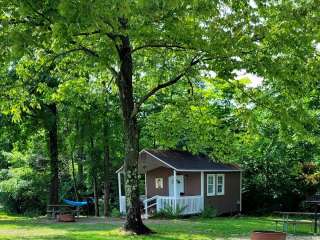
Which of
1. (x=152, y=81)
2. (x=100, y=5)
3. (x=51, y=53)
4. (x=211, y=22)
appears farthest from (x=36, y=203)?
(x=100, y=5)

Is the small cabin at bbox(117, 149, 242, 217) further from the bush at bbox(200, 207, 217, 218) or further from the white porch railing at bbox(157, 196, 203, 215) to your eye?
the bush at bbox(200, 207, 217, 218)

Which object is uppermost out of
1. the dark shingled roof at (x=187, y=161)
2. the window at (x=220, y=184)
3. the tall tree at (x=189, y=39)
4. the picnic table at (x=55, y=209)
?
the tall tree at (x=189, y=39)

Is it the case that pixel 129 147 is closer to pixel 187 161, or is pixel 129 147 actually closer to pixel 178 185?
pixel 178 185

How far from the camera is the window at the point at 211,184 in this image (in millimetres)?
31266

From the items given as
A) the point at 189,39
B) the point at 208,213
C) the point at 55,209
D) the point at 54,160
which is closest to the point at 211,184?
the point at 208,213

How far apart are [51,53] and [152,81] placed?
208 inches

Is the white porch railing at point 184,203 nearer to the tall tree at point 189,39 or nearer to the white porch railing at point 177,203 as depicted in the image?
the white porch railing at point 177,203

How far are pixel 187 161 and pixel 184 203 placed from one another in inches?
113

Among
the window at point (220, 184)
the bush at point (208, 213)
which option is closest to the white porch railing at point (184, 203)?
the bush at point (208, 213)

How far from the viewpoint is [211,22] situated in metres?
15.3

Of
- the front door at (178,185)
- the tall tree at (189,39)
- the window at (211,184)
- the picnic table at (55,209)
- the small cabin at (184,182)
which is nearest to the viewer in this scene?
the tall tree at (189,39)

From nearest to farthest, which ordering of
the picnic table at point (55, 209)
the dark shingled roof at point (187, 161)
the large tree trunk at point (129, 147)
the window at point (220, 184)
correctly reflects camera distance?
1. the large tree trunk at point (129, 147)
2. the picnic table at point (55, 209)
3. the dark shingled roof at point (187, 161)
4. the window at point (220, 184)

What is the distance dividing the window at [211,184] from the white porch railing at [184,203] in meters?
1.32

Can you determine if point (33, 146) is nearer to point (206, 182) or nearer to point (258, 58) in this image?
point (206, 182)
